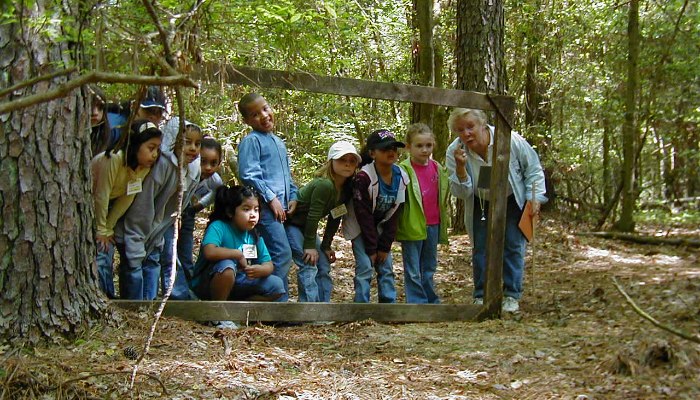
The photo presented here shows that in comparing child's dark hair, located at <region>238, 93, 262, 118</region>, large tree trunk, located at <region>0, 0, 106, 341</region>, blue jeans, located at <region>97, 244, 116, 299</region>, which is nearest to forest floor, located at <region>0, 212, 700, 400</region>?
large tree trunk, located at <region>0, 0, 106, 341</region>

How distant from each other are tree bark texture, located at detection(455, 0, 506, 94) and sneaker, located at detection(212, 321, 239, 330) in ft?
15.2

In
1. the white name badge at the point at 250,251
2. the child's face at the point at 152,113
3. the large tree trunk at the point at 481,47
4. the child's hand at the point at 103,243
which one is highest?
the large tree trunk at the point at 481,47

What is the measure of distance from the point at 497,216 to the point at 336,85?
5.50 ft

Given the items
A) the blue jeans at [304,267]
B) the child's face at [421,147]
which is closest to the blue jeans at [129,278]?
the blue jeans at [304,267]

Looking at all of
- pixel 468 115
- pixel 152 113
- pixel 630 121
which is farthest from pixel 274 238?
pixel 630 121

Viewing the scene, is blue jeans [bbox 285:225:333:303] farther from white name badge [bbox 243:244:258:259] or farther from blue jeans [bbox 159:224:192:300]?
blue jeans [bbox 159:224:192:300]

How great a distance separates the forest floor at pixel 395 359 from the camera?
374cm

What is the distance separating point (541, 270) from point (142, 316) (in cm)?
528

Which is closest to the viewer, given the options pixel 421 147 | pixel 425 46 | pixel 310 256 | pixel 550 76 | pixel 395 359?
pixel 395 359

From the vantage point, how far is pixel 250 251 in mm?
5469

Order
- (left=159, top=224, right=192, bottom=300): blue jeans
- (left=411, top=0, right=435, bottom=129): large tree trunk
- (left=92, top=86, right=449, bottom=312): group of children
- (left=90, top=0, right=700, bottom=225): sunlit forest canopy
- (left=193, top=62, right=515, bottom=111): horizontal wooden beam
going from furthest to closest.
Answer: (left=90, top=0, right=700, bottom=225): sunlit forest canopy → (left=411, top=0, right=435, bottom=129): large tree trunk → (left=159, top=224, right=192, bottom=300): blue jeans → (left=92, top=86, right=449, bottom=312): group of children → (left=193, top=62, right=515, bottom=111): horizontal wooden beam

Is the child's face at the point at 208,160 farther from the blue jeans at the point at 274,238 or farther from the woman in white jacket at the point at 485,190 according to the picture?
the woman in white jacket at the point at 485,190

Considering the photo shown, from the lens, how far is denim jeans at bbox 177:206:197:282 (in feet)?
19.4

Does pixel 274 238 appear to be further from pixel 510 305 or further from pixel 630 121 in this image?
pixel 630 121
